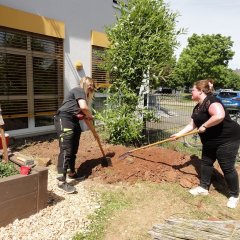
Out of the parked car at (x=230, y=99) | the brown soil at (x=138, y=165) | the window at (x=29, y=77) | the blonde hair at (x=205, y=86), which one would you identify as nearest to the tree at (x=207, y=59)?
the parked car at (x=230, y=99)

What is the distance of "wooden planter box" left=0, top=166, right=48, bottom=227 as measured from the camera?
3217mm

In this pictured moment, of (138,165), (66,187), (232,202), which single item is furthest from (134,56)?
(232,202)

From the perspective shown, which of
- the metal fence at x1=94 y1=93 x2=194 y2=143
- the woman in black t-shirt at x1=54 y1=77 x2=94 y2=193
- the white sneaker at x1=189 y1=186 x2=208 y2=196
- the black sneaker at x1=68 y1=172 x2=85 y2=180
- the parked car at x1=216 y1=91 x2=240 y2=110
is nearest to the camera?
the woman in black t-shirt at x1=54 y1=77 x2=94 y2=193

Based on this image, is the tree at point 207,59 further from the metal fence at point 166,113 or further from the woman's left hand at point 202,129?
the woman's left hand at point 202,129

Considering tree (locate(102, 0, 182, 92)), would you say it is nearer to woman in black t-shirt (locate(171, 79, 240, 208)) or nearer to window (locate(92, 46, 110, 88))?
window (locate(92, 46, 110, 88))

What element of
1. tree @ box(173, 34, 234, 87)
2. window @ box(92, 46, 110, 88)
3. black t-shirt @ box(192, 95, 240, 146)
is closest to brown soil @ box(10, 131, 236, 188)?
black t-shirt @ box(192, 95, 240, 146)

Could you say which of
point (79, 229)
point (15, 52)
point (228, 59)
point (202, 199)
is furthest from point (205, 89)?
point (228, 59)

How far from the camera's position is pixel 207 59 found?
37219 mm

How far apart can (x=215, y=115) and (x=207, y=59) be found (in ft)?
117

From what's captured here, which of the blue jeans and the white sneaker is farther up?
the blue jeans

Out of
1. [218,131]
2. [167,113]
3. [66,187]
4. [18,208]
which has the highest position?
[218,131]

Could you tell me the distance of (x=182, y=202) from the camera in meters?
A: 4.38

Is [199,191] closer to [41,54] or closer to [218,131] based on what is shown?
[218,131]

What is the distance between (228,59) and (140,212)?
41097 millimetres
